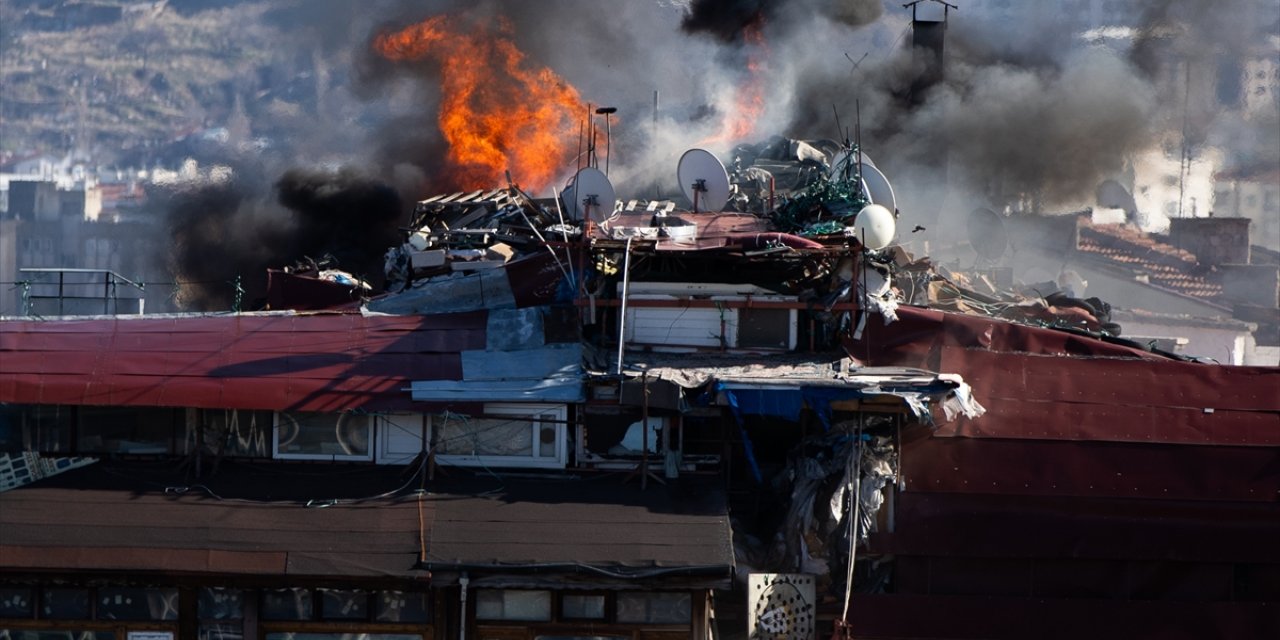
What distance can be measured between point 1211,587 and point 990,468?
11.9 ft

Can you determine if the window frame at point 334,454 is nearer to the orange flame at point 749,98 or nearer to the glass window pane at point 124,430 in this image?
the glass window pane at point 124,430

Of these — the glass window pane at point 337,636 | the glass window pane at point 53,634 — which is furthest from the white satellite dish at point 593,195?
the glass window pane at point 53,634

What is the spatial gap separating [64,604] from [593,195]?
10.5 metres

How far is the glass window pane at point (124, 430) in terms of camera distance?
863 inches

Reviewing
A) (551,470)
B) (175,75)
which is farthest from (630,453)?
(175,75)

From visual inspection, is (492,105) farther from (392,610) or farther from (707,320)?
(392,610)

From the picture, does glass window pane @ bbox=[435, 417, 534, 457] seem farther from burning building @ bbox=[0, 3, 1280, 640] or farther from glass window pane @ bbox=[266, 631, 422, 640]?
glass window pane @ bbox=[266, 631, 422, 640]

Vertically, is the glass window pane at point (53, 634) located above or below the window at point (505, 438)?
below

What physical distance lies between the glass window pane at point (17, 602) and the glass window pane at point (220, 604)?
2313 millimetres

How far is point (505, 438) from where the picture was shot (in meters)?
21.5

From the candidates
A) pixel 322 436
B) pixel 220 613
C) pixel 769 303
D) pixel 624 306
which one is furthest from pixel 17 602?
pixel 769 303

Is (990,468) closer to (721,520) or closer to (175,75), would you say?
(721,520)

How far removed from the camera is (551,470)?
70.3 ft

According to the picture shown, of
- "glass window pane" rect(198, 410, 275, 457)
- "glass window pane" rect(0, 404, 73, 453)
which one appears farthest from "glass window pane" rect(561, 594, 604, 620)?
"glass window pane" rect(0, 404, 73, 453)
